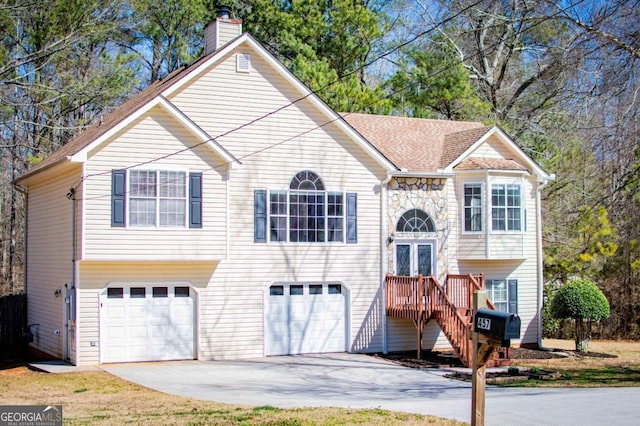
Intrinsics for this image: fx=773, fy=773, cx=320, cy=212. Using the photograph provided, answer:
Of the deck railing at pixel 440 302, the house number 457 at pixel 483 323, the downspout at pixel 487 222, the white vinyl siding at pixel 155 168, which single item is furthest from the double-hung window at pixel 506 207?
the house number 457 at pixel 483 323

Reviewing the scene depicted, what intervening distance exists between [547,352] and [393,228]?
20.6 ft

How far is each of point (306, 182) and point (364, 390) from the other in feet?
24.2

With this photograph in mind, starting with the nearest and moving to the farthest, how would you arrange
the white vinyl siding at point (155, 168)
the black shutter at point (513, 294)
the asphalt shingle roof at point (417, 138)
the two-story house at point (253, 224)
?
the white vinyl siding at point (155, 168), the two-story house at point (253, 224), the asphalt shingle roof at point (417, 138), the black shutter at point (513, 294)

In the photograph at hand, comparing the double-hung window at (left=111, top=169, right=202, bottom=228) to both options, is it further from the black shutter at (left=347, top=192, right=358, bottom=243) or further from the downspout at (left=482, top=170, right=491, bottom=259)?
the downspout at (left=482, top=170, right=491, bottom=259)

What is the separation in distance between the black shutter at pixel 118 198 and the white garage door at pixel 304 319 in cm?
477

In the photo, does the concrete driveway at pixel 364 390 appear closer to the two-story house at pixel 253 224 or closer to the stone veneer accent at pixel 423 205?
the two-story house at pixel 253 224

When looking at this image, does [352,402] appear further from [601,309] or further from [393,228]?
[601,309]

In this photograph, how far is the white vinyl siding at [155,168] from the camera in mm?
18859

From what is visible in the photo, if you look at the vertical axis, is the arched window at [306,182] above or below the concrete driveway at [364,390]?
above

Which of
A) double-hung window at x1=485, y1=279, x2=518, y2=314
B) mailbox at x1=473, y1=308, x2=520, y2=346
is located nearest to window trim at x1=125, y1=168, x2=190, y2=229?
double-hung window at x1=485, y1=279, x2=518, y2=314

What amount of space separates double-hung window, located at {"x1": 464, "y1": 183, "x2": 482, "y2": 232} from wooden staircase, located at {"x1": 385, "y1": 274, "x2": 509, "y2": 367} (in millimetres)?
1748

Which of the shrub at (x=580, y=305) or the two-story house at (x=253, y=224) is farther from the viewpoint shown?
the shrub at (x=580, y=305)

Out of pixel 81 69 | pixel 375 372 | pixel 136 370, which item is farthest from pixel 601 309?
pixel 81 69

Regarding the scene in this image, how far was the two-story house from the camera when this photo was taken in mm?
19297
